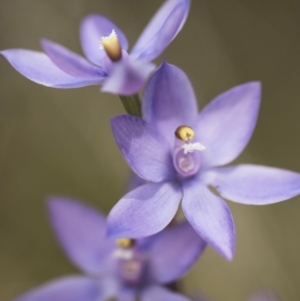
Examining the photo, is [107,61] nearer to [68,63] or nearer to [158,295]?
[68,63]

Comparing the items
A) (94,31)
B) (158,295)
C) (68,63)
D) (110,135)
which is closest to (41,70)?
(68,63)

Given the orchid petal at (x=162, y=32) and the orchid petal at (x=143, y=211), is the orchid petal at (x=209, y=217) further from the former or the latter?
the orchid petal at (x=162, y=32)

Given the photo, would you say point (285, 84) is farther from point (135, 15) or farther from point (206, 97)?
point (135, 15)

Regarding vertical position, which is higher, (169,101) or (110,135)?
(169,101)

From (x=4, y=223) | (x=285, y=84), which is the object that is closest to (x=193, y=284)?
(x=4, y=223)

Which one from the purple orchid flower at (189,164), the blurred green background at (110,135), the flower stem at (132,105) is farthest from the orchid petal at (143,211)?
the blurred green background at (110,135)

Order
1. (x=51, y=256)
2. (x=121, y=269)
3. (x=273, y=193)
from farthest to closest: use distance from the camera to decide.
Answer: (x=51, y=256)
(x=121, y=269)
(x=273, y=193)

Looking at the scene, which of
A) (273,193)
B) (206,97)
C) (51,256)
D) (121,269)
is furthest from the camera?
(206,97)
